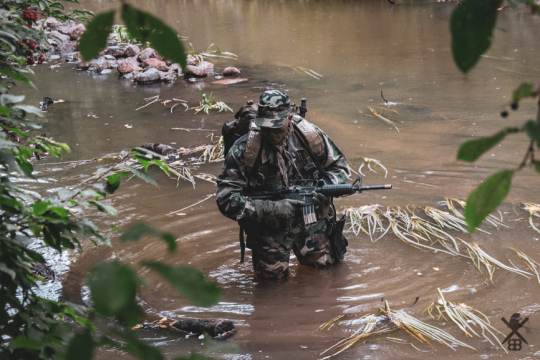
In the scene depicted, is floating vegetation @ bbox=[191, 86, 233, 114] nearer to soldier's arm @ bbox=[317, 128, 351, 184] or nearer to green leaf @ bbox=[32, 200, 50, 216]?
soldier's arm @ bbox=[317, 128, 351, 184]

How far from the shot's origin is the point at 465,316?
134 inches

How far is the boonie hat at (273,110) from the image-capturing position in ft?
12.1

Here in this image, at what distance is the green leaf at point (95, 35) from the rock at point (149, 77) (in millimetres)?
9981

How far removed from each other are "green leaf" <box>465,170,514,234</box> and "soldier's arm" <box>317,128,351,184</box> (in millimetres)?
3322

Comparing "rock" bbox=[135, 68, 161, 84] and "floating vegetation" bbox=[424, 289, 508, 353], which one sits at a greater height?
"rock" bbox=[135, 68, 161, 84]

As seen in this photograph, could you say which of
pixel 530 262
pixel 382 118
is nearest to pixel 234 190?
pixel 530 262

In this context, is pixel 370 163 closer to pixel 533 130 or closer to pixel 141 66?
pixel 533 130

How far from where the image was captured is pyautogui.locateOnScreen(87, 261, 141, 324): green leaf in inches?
22.7

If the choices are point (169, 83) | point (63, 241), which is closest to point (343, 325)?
point (63, 241)

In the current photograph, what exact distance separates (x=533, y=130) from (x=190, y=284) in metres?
0.39

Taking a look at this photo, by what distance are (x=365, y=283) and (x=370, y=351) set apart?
82 centimetres

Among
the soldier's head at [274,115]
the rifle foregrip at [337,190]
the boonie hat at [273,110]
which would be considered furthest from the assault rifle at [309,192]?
the boonie hat at [273,110]

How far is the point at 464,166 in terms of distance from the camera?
5.87m

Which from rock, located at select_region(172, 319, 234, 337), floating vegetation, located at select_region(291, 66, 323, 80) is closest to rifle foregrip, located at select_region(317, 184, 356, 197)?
rock, located at select_region(172, 319, 234, 337)
